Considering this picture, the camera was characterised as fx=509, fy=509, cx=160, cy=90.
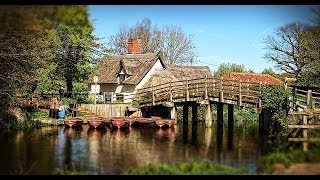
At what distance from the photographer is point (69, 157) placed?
1989cm

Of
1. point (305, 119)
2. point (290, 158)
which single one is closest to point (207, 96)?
point (305, 119)

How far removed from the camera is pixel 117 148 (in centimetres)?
2308

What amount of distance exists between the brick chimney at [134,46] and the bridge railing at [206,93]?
27.7ft

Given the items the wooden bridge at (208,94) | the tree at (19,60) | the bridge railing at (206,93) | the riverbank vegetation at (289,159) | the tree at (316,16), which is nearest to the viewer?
the riverbank vegetation at (289,159)

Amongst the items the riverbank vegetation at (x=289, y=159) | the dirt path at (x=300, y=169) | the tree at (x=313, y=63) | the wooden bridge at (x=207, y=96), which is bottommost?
the dirt path at (x=300, y=169)

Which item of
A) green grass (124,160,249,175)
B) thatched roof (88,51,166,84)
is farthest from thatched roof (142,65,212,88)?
green grass (124,160,249,175)

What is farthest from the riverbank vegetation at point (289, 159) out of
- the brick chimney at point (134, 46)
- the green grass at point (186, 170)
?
the brick chimney at point (134, 46)

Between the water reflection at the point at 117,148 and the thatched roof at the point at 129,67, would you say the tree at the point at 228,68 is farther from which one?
the water reflection at the point at 117,148

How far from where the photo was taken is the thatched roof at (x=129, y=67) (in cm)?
4653

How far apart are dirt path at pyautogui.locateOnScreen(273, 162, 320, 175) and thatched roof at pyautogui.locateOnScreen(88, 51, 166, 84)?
3025 centimetres

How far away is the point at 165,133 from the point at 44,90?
13080 millimetres

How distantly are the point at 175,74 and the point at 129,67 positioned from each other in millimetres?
4642

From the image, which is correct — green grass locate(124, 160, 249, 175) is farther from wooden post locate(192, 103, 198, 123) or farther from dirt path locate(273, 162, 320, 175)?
wooden post locate(192, 103, 198, 123)

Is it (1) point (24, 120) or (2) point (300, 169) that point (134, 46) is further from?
(2) point (300, 169)
